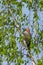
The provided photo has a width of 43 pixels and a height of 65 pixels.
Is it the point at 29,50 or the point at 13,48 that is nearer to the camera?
the point at 29,50

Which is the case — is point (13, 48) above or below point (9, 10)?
below

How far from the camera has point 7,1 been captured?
8047 millimetres

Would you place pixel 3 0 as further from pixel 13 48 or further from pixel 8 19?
pixel 13 48

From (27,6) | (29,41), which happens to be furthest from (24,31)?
(27,6)

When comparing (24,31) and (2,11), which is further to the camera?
(2,11)

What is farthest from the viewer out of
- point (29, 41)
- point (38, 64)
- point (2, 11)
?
point (2, 11)

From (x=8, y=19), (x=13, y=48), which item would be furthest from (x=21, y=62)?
(x=8, y=19)

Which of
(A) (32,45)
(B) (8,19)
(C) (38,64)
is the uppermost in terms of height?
(B) (8,19)

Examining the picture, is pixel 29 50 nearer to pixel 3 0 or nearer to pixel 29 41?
pixel 29 41

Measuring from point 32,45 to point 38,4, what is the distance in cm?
110

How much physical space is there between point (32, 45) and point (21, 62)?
0.57m

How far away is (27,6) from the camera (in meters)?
8.21

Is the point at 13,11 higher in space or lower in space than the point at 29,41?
higher

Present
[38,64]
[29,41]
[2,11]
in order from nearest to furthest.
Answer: [38,64] < [29,41] < [2,11]
